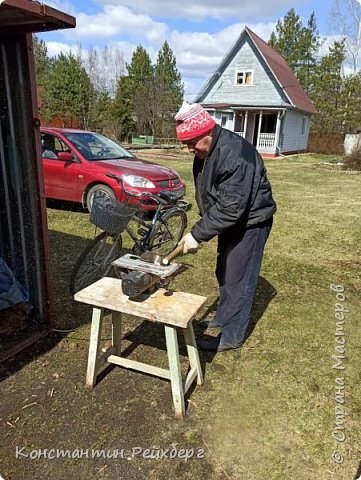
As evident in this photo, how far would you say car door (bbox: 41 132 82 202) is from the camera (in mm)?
6395

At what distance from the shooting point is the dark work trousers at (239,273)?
107 inches

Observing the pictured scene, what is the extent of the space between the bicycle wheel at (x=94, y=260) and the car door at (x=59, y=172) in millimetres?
2919

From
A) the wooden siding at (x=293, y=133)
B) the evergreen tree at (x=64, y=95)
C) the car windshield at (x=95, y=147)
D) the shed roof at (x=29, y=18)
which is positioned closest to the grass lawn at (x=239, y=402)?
the shed roof at (x=29, y=18)

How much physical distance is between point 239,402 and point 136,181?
14.1ft

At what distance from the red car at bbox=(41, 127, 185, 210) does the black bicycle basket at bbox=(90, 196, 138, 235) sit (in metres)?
2.13

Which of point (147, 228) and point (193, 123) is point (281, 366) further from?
point (147, 228)

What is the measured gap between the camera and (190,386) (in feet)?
8.39

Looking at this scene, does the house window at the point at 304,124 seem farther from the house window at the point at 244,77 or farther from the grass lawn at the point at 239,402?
the grass lawn at the point at 239,402

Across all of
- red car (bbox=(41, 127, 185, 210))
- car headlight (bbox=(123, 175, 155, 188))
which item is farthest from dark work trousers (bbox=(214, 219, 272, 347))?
car headlight (bbox=(123, 175, 155, 188))

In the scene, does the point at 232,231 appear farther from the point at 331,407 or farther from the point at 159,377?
the point at 331,407

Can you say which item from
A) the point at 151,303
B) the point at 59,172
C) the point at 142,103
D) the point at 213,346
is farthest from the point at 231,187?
the point at 142,103

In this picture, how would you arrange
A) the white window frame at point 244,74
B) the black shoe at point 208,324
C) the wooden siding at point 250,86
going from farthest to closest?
the white window frame at point 244,74 → the wooden siding at point 250,86 → the black shoe at point 208,324

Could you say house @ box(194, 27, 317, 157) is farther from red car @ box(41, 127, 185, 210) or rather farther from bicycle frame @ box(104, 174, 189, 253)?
bicycle frame @ box(104, 174, 189, 253)

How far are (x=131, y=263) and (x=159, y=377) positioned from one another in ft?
2.76
